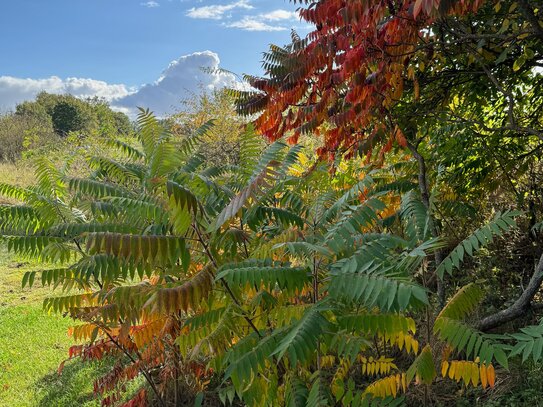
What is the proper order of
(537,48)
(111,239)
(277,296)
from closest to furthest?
(111,239)
(277,296)
(537,48)

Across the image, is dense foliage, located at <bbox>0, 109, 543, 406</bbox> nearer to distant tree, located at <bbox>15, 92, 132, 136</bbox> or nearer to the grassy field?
the grassy field

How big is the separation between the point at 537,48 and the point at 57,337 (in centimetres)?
712

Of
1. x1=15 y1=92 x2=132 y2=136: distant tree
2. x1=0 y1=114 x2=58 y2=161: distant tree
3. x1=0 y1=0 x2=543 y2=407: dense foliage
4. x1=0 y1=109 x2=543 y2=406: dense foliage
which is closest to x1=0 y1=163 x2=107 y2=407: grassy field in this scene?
x1=0 y1=0 x2=543 y2=407: dense foliage

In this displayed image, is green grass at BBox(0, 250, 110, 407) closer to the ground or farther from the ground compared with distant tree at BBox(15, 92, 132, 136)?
closer to the ground

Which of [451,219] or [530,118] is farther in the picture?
[451,219]

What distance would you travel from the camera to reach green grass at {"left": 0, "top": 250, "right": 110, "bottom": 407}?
5586mm

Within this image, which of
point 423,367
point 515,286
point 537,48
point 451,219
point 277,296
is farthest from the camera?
point 451,219

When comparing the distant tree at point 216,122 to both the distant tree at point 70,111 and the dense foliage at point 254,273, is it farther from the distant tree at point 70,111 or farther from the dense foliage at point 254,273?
the distant tree at point 70,111

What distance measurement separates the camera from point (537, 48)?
14.4 ft

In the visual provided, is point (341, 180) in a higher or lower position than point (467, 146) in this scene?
lower

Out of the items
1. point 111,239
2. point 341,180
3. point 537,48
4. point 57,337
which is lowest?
point 57,337

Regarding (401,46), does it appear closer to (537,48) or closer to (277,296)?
(537,48)

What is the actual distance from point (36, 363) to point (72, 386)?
1.20 meters

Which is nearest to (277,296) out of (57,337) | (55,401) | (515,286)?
(515,286)
